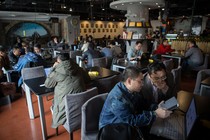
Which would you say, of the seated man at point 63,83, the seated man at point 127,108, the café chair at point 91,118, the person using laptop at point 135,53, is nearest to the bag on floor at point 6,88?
the seated man at point 63,83

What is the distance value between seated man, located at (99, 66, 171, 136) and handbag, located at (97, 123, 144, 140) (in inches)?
3.5

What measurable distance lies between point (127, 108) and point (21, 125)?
2.38m

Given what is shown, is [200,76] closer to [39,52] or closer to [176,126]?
[176,126]

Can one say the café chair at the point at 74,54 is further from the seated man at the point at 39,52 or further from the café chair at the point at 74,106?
the café chair at the point at 74,106

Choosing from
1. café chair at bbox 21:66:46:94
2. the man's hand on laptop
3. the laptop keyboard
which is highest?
café chair at bbox 21:66:46:94

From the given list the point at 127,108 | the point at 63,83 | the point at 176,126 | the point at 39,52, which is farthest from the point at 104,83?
the point at 39,52

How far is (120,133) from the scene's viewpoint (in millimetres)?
1232

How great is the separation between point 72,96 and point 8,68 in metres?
3.32

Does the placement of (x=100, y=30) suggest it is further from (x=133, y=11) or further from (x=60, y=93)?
(x=60, y=93)

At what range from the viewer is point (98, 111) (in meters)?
1.73

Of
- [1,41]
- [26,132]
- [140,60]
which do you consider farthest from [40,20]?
[26,132]

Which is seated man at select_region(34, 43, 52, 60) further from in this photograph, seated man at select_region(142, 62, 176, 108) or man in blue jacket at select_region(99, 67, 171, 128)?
man in blue jacket at select_region(99, 67, 171, 128)

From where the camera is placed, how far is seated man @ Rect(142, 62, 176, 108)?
192 centimetres

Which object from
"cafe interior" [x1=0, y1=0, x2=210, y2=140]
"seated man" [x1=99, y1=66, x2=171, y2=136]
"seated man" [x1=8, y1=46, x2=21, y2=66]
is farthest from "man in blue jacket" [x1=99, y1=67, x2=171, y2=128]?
"seated man" [x1=8, y1=46, x2=21, y2=66]
